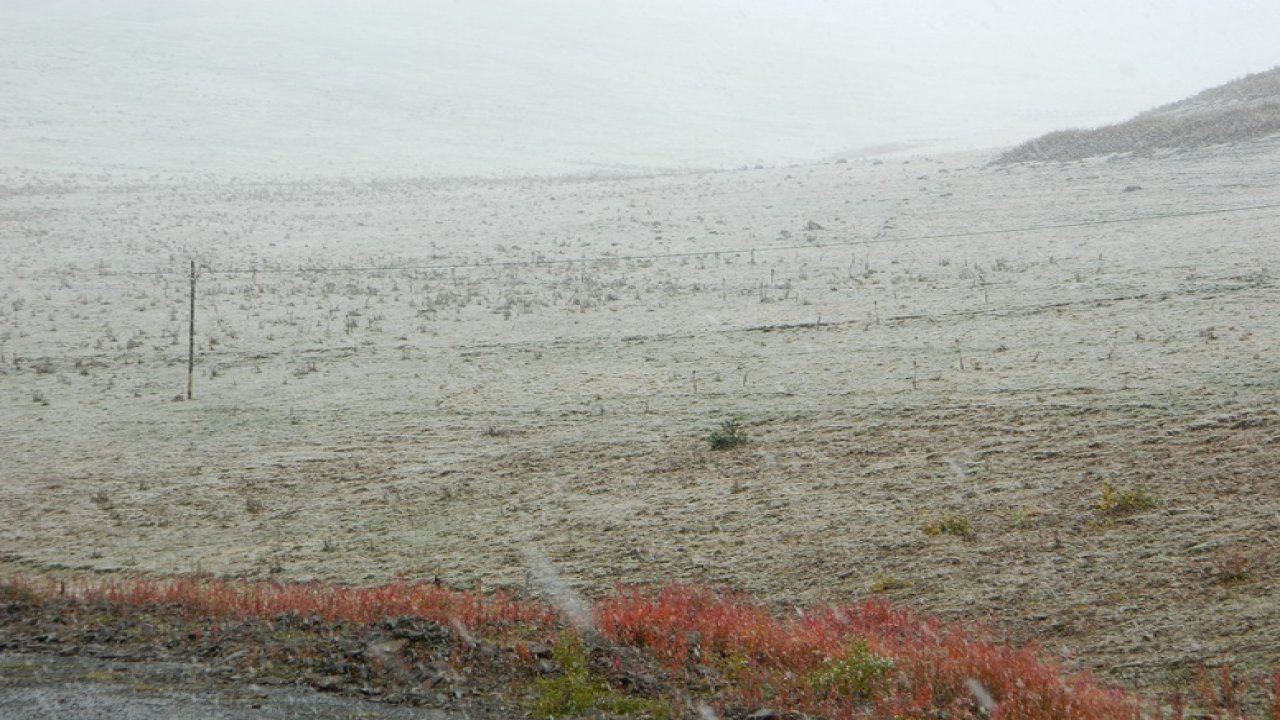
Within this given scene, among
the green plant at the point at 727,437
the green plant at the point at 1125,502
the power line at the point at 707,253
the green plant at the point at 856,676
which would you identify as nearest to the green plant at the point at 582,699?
the green plant at the point at 856,676

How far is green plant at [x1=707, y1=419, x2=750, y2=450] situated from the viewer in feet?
47.3

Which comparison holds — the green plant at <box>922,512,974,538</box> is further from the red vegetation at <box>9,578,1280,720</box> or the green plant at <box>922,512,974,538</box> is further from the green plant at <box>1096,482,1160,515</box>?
the red vegetation at <box>9,578,1280,720</box>

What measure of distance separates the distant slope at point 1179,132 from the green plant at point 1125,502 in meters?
30.7

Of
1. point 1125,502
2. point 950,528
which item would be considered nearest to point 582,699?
point 950,528

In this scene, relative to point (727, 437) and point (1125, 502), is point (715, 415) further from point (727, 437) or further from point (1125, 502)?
point (1125, 502)

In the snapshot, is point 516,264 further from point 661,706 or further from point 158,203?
point 661,706

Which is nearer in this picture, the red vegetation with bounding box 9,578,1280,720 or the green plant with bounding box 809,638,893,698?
the red vegetation with bounding box 9,578,1280,720

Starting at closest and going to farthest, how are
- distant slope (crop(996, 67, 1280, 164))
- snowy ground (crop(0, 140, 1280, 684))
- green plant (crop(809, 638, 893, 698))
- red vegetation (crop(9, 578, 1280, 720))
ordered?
red vegetation (crop(9, 578, 1280, 720))
green plant (crop(809, 638, 893, 698))
snowy ground (crop(0, 140, 1280, 684))
distant slope (crop(996, 67, 1280, 164))

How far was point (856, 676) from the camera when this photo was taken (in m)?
7.57

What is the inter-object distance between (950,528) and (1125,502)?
1641 mm

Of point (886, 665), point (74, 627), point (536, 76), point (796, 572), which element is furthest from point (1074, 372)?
point (536, 76)

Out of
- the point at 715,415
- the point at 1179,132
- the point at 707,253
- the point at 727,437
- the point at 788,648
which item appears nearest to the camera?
the point at 788,648

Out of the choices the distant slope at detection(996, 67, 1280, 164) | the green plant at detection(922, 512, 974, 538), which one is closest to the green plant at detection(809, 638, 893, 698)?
the green plant at detection(922, 512, 974, 538)

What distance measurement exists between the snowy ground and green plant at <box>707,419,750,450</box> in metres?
0.27
